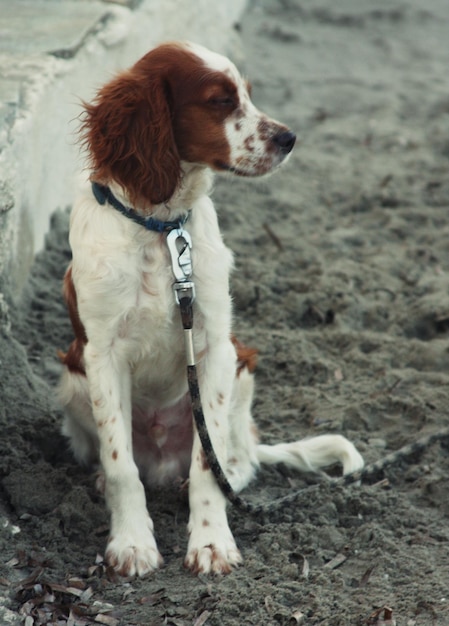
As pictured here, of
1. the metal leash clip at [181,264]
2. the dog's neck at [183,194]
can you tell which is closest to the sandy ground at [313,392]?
the metal leash clip at [181,264]

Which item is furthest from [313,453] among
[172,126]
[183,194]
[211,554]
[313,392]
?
[172,126]

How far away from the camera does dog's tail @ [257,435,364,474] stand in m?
4.00

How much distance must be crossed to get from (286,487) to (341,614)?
3.22 ft

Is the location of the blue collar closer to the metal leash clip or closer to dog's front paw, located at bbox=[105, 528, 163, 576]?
the metal leash clip

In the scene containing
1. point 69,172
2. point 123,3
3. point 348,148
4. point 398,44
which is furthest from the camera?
point 398,44

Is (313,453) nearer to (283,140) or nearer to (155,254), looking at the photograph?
(155,254)

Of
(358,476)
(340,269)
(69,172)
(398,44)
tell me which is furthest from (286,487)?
(398,44)

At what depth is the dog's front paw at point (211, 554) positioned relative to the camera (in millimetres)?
3412

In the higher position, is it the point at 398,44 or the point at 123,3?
the point at 123,3

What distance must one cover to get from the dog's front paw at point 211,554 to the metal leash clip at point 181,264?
0.81m

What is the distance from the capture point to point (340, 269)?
566cm

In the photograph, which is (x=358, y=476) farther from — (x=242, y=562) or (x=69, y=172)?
(x=69, y=172)

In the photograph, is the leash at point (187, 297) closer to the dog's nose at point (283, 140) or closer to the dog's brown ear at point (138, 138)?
the dog's brown ear at point (138, 138)

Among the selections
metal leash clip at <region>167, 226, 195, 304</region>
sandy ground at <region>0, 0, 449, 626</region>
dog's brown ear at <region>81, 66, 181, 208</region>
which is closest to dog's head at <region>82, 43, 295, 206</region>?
dog's brown ear at <region>81, 66, 181, 208</region>
